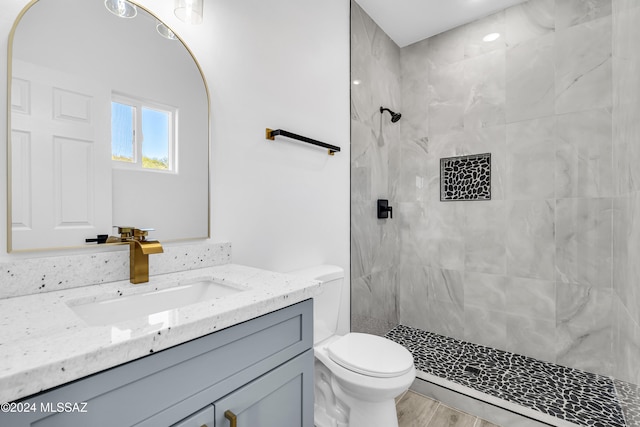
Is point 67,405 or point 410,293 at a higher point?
point 67,405

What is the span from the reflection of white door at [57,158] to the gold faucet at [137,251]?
0.08 meters

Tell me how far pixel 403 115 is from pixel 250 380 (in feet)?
8.49

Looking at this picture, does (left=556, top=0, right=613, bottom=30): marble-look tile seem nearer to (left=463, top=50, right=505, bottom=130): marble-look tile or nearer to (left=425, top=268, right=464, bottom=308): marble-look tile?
(left=463, top=50, right=505, bottom=130): marble-look tile

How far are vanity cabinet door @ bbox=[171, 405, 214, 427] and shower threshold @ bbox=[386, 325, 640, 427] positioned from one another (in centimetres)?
158

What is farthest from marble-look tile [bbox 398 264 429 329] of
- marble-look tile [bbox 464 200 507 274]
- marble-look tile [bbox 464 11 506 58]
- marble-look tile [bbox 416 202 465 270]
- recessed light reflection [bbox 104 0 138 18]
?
recessed light reflection [bbox 104 0 138 18]

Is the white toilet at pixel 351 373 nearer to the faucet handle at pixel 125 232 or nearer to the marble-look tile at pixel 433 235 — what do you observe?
the faucet handle at pixel 125 232

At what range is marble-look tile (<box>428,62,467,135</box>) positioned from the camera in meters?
2.46

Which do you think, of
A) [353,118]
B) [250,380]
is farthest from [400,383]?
[353,118]

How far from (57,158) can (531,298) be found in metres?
2.77

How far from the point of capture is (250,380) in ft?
2.56

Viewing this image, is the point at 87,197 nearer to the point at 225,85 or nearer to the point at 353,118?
the point at 225,85

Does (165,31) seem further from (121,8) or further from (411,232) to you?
(411,232)

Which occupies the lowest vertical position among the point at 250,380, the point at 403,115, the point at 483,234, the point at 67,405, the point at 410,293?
the point at 410,293

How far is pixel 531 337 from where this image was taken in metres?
2.17
